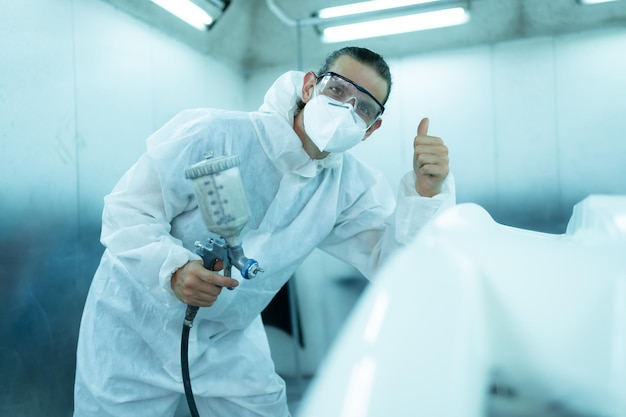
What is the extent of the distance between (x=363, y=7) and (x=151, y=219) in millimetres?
1229

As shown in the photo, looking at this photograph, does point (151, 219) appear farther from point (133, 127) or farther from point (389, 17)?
point (389, 17)

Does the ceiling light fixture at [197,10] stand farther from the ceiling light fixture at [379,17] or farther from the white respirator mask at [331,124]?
the white respirator mask at [331,124]

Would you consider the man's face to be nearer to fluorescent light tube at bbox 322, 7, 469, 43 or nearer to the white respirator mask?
the white respirator mask

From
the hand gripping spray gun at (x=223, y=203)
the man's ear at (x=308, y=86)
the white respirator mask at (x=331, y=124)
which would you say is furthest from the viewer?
the man's ear at (x=308, y=86)

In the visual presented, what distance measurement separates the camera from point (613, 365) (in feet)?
1.47

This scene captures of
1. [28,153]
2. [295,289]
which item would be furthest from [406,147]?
[28,153]

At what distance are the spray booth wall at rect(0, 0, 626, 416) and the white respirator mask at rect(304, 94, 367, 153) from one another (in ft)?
2.15

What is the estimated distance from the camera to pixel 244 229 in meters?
1.22

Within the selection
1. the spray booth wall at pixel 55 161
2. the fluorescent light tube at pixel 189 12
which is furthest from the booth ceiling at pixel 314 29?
the spray booth wall at pixel 55 161

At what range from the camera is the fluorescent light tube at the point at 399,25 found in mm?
1877

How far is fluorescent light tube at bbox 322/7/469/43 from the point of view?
1.88 metres

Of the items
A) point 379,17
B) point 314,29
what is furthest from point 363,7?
point 314,29

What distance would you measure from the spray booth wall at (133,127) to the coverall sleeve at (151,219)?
0.30 meters

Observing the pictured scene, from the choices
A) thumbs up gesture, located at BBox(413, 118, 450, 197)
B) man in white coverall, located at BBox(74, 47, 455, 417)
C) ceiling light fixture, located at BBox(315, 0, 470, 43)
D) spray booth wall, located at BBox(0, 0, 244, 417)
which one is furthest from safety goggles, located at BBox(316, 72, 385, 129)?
ceiling light fixture, located at BBox(315, 0, 470, 43)
